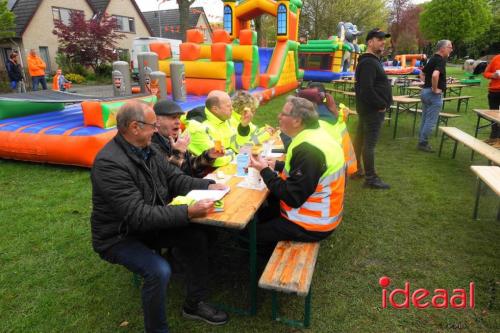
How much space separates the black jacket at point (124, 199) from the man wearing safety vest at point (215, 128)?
929 mm

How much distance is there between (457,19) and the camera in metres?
31.5

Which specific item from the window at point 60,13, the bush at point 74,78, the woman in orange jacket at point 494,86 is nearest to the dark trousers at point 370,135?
the woman in orange jacket at point 494,86

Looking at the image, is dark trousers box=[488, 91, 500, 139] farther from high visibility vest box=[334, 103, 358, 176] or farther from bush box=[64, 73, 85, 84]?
bush box=[64, 73, 85, 84]

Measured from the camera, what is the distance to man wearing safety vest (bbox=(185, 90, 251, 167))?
354cm

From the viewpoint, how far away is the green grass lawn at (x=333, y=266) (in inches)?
104

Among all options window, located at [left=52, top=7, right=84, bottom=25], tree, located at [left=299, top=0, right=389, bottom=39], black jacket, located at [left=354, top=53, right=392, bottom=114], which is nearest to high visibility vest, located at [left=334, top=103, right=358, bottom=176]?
black jacket, located at [left=354, top=53, right=392, bottom=114]

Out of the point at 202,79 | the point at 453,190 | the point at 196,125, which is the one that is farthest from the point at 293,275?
the point at 202,79

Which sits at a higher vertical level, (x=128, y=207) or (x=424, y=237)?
(x=128, y=207)

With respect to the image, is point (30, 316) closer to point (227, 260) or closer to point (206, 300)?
point (206, 300)

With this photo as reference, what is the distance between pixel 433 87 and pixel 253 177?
16.1 ft

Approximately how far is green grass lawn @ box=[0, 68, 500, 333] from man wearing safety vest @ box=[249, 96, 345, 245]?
2.06ft

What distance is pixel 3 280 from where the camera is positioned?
309 centimetres

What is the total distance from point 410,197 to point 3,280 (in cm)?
472

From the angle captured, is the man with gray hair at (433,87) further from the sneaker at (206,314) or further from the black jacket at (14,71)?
the black jacket at (14,71)
